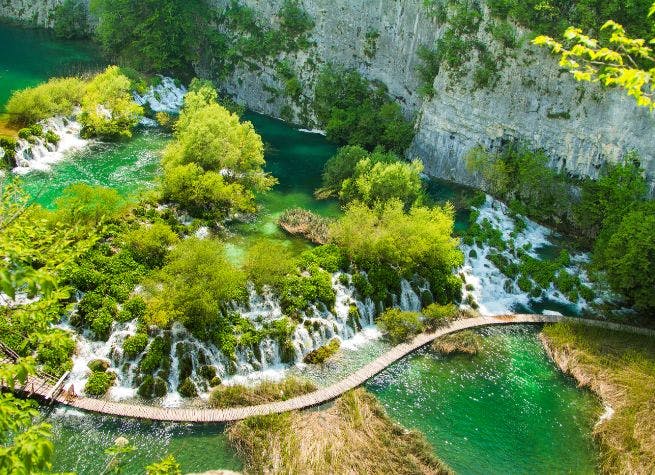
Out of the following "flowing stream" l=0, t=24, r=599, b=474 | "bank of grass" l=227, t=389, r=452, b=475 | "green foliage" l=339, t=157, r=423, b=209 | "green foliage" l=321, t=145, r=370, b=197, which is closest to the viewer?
"bank of grass" l=227, t=389, r=452, b=475

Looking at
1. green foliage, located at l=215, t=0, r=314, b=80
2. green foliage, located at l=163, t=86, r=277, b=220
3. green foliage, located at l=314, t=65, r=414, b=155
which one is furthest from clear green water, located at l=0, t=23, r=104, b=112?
green foliage, located at l=314, t=65, r=414, b=155

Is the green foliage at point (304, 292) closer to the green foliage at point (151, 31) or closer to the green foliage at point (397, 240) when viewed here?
the green foliage at point (397, 240)

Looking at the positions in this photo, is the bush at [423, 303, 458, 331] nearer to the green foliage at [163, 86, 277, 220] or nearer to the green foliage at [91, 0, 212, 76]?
the green foliage at [163, 86, 277, 220]

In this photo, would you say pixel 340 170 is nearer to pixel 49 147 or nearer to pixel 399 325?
pixel 399 325

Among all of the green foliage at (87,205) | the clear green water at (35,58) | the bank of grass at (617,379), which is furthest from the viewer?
the clear green water at (35,58)

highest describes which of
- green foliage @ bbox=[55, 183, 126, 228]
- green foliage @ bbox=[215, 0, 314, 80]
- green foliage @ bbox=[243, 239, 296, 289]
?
green foliage @ bbox=[215, 0, 314, 80]

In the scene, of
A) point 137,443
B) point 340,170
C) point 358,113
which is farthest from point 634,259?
point 358,113

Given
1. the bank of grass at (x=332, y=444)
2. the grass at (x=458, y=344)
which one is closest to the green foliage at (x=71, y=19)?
the grass at (x=458, y=344)
